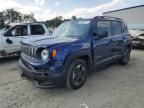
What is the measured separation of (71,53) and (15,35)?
4.64m

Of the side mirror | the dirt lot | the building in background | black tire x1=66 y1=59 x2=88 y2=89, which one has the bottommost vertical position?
the dirt lot

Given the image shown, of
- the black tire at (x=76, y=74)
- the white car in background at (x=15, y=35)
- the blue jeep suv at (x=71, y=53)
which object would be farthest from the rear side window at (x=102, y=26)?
the white car in background at (x=15, y=35)

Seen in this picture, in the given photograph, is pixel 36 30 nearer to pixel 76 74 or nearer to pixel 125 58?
pixel 125 58

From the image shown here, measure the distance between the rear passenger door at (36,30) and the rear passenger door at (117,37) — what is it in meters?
3.80

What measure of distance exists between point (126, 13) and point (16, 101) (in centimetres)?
1156

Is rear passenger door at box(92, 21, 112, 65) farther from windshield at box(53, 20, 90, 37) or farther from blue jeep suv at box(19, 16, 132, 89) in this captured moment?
windshield at box(53, 20, 90, 37)

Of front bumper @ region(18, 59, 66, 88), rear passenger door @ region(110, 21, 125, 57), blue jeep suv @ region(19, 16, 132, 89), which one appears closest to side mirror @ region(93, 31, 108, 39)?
blue jeep suv @ region(19, 16, 132, 89)

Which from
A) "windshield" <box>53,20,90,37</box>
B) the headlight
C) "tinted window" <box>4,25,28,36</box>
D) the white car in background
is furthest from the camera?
"tinted window" <box>4,25,28,36</box>

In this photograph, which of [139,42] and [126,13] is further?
[126,13]

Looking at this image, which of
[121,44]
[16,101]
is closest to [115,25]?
[121,44]

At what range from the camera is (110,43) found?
19.0ft

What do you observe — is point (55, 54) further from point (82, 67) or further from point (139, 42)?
point (139, 42)

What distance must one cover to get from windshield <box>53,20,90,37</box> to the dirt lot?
1.47 m

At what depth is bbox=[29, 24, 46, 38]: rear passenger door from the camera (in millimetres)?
8609
